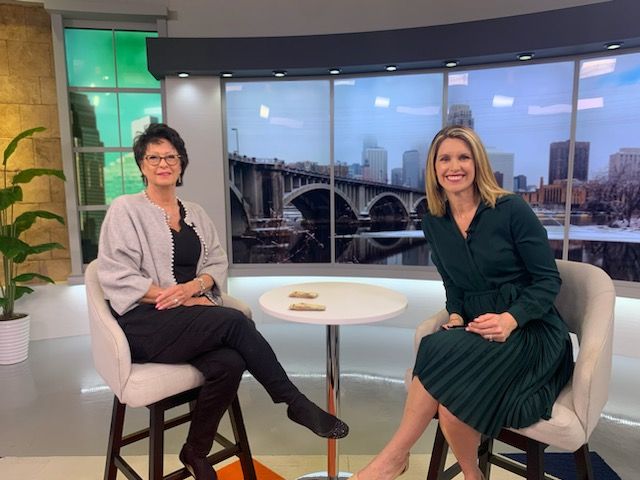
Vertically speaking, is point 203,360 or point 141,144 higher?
point 141,144

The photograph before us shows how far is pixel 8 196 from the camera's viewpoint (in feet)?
11.2

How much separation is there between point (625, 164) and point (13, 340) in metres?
4.78

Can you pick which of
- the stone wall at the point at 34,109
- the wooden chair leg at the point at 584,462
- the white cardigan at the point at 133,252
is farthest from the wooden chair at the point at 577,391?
the stone wall at the point at 34,109

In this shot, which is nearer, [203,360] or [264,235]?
[203,360]

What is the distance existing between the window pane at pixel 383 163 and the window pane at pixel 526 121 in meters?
0.28

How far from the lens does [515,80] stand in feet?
12.7

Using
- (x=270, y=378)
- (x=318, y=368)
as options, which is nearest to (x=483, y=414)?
(x=270, y=378)

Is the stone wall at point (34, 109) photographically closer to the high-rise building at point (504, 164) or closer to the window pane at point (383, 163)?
the window pane at point (383, 163)

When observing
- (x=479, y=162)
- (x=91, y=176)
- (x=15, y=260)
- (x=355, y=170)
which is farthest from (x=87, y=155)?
(x=479, y=162)

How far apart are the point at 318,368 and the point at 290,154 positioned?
78.4 inches

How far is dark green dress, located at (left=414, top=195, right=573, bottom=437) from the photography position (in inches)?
57.7

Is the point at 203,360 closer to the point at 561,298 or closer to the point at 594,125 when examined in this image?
the point at 561,298

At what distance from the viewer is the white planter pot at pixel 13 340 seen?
3553 mm

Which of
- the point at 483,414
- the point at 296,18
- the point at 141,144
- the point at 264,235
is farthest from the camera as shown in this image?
the point at 264,235
